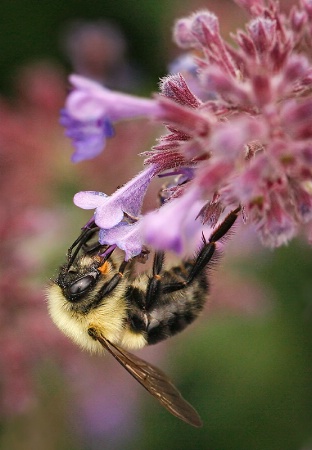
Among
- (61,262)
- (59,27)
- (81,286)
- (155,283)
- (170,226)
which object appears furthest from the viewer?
(59,27)

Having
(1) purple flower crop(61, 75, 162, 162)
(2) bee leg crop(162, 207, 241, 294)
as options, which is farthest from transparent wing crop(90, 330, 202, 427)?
(1) purple flower crop(61, 75, 162, 162)

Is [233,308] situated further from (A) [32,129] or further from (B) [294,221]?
(B) [294,221]

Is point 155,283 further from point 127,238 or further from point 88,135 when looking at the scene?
point 88,135

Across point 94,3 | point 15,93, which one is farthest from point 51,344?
point 94,3

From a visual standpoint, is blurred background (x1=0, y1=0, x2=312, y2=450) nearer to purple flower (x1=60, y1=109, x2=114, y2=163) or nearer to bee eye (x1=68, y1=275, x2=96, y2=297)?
bee eye (x1=68, y1=275, x2=96, y2=297)

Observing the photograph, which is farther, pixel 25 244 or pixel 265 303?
pixel 265 303

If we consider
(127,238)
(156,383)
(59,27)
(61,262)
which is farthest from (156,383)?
(59,27)

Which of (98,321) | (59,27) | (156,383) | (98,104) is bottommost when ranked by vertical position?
(156,383)
